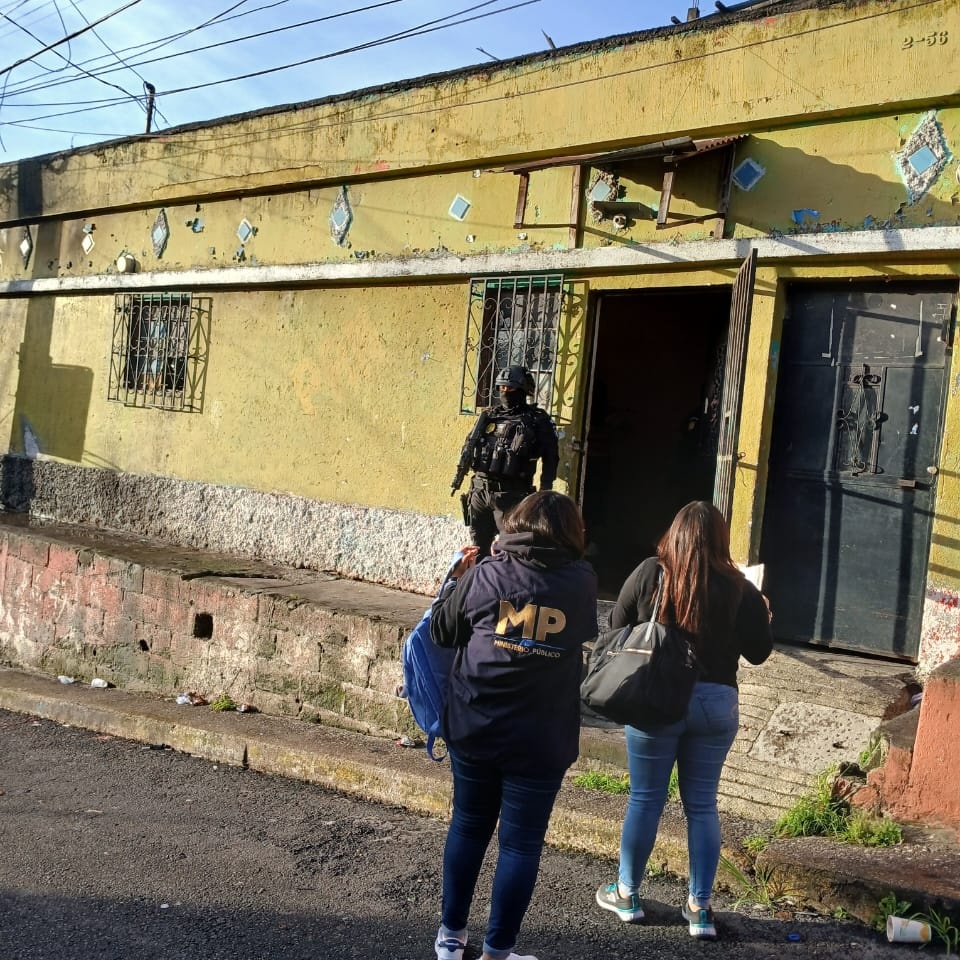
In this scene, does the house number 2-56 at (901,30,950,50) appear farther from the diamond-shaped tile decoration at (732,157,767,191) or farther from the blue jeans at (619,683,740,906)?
the blue jeans at (619,683,740,906)

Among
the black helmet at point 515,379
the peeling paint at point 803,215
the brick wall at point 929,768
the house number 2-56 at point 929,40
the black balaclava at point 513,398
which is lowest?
the brick wall at point 929,768

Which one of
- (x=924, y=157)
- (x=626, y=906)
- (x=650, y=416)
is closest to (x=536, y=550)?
(x=626, y=906)

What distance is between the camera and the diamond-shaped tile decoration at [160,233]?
10664 mm

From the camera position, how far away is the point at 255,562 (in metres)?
9.29

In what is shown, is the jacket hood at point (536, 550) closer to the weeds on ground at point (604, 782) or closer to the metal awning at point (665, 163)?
the weeds on ground at point (604, 782)

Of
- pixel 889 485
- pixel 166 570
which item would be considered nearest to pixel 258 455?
pixel 166 570

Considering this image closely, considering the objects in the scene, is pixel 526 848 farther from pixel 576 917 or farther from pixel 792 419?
pixel 792 419

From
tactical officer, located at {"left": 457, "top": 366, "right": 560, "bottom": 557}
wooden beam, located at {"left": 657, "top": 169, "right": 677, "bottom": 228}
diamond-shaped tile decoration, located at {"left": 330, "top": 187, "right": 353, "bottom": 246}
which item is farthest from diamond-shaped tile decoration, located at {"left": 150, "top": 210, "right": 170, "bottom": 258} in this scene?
wooden beam, located at {"left": 657, "top": 169, "right": 677, "bottom": 228}

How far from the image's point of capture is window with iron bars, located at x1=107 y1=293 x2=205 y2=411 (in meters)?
10.3

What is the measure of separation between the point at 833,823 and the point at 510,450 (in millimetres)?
3148

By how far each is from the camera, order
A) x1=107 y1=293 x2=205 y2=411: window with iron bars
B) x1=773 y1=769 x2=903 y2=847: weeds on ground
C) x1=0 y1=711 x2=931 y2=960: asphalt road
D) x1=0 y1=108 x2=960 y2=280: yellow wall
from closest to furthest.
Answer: x1=0 y1=711 x2=931 y2=960: asphalt road, x1=773 y1=769 x2=903 y2=847: weeds on ground, x1=0 y1=108 x2=960 y2=280: yellow wall, x1=107 y1=293 x2=205 y2=411: window with iron bars

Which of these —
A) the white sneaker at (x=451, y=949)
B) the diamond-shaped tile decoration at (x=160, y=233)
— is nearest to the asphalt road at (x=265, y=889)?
the white sneaker at (x=451, y=949)

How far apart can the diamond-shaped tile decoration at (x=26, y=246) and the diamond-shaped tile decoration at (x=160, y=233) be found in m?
2.48

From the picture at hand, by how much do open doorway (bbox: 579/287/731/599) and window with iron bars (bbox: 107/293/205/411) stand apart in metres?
4.04
